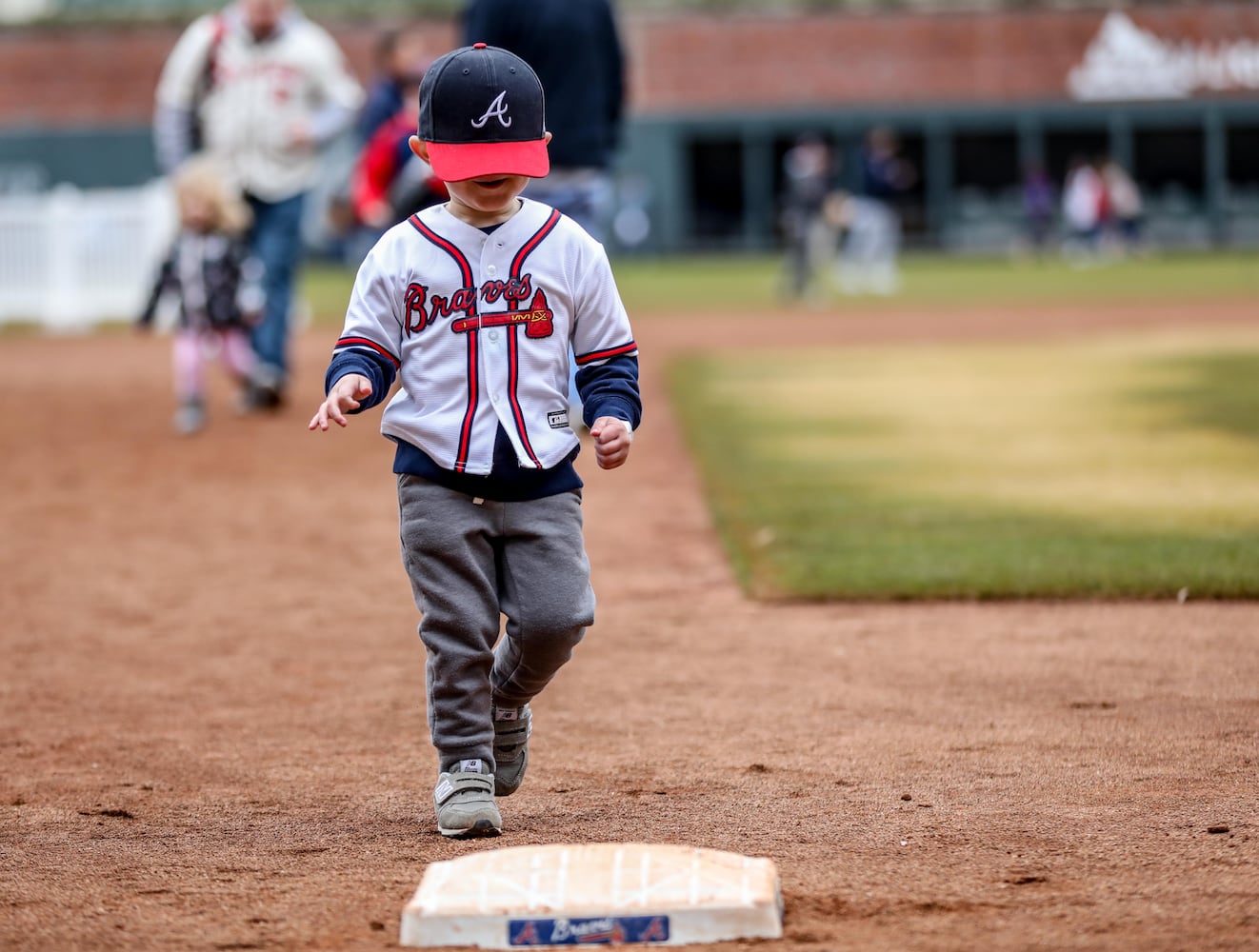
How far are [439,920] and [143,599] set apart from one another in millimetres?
3673

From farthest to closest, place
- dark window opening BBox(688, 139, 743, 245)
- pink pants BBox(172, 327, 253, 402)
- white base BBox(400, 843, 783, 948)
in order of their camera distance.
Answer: dark window opening BBox(688, 139, 743, 245), pink pants BBox(172, 327, 253, 402), white base BBox(400, 843, 783, 948)

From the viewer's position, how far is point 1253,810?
3500 millimetres

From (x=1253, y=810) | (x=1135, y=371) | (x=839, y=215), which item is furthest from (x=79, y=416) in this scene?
(x=839, y=215)

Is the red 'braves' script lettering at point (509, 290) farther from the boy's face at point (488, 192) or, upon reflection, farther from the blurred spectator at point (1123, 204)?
the blurred spectator at point (1123, 204)

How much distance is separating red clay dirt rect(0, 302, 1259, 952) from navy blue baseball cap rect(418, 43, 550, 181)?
4.23 ft

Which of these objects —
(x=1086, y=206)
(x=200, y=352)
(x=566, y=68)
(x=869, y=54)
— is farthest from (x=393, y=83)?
(x=869, y=54)

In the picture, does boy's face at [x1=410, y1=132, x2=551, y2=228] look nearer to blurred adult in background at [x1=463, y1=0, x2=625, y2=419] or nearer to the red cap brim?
the red cap brim

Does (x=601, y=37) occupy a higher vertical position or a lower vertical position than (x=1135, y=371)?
higher

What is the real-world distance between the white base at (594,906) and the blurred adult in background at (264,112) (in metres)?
7.83

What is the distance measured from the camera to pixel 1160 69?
36.9 m

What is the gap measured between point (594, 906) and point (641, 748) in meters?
1.37

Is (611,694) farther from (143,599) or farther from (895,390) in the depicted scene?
(895,390)

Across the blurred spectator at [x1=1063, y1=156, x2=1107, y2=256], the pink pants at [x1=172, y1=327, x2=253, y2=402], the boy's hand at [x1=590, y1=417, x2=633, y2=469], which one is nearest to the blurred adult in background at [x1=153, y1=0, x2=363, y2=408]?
the pink pants at [x1=172, y1=327, x2=253, y2=402]

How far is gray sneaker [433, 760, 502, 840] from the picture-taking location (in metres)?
3.44
